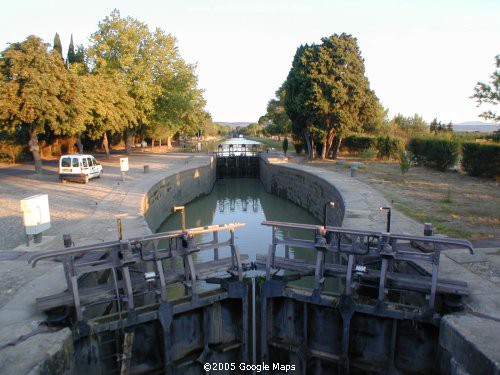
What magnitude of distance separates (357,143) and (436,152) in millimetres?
10071

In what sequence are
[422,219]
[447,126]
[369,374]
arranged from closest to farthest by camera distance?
[369,374]
[422,219]
[447,126]

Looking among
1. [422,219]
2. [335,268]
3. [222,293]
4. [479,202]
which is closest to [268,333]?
[222,293]

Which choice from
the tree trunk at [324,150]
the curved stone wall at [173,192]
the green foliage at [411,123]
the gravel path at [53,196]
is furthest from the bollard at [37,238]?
the green foliage at [411,123]

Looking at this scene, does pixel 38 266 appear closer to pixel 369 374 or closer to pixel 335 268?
pixel 335 268

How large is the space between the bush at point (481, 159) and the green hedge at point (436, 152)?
147 cm

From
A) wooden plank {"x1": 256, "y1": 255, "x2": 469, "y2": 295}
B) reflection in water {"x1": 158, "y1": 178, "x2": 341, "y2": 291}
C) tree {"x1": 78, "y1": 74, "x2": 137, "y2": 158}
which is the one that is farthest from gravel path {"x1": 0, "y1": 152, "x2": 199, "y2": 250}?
wooden plank {"x1": 256, "y1": 255, "x2": 469, "y2": 295}

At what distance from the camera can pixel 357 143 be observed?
3284 cm

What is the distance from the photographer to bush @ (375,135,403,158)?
28.6m

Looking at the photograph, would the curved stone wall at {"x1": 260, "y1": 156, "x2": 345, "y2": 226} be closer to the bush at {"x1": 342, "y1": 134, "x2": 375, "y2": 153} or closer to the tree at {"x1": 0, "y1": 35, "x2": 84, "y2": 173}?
the bush at {"x1": 342, "y1": 134, "x2": 375, "y2": 153}

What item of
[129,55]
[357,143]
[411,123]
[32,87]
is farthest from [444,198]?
[411,123]

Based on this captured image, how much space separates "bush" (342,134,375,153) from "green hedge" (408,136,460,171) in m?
5.48

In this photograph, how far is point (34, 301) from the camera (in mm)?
5664

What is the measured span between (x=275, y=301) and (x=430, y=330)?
2649mm

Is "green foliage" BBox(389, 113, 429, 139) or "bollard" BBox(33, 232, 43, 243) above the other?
"green foliage" BBox(389, 113, 429, 139)
